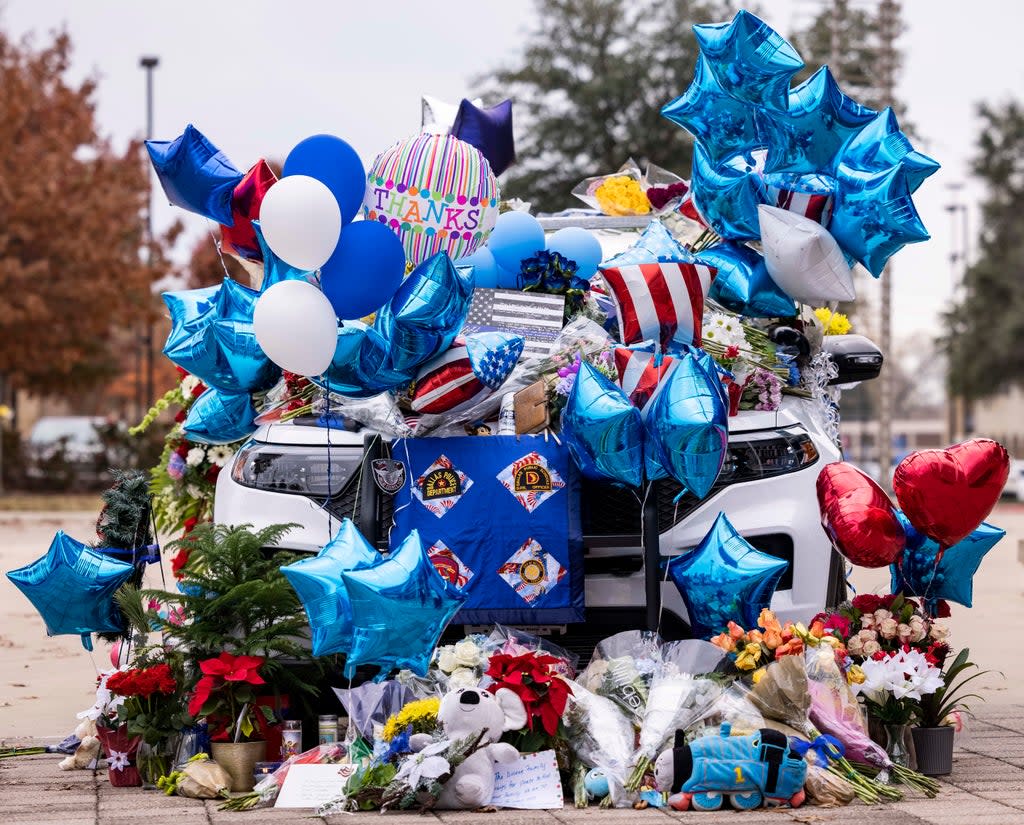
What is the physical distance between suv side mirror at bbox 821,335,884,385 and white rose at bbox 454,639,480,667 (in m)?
2.45

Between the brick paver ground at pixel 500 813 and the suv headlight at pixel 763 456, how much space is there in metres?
1.30

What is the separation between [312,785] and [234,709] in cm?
50

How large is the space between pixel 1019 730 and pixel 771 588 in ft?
5.43

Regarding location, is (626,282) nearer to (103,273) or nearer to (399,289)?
(399,289)

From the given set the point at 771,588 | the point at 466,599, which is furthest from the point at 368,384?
the point at 771,588

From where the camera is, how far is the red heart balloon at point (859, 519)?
5.50 meters

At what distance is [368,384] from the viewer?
5758 millimetres

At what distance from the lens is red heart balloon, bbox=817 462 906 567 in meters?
5.50

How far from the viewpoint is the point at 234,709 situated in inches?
215

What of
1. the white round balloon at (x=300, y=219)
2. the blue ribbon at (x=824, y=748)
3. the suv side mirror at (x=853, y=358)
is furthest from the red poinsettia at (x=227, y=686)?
the suv side mirror at (x=853, y=358)

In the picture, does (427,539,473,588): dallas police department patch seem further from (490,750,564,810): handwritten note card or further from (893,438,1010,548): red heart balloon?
(893,438,1010,548): red heart balloon

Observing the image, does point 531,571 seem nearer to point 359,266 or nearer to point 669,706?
point 669,706

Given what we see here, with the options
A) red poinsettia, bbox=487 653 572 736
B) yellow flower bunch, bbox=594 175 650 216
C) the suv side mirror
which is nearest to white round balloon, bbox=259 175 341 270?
red poinsettia, bbox=487 653 572 736

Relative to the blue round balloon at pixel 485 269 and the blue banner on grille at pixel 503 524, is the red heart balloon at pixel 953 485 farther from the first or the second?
the blue round balloon at pixel 485 269
